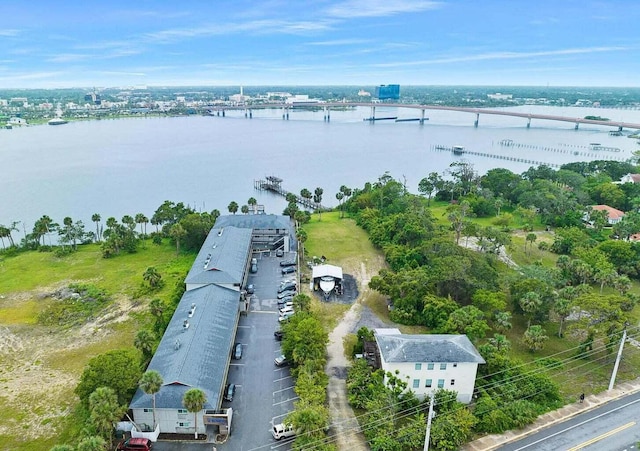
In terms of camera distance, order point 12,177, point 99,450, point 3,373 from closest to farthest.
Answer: point 99,450 → point 3,373 → point 12,177

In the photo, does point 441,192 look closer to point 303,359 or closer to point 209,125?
point 303,359

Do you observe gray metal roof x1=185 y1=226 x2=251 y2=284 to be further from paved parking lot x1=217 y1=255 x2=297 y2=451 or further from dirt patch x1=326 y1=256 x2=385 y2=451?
dirt patch x1=326 y1=256 x2=385 y2=451

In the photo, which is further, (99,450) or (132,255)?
(132,255)

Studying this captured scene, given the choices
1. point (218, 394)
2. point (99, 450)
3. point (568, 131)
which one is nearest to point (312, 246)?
Result: point (218, 394)

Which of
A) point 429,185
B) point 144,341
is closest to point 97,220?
point 144,341

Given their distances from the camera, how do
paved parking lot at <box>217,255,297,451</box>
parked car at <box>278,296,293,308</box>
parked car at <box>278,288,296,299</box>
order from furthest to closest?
parked car at <box>278,288,296,299</box> → parked car at <box>278,296,293,308</box> → paved parking lot at <box>217,255,297,451</box>

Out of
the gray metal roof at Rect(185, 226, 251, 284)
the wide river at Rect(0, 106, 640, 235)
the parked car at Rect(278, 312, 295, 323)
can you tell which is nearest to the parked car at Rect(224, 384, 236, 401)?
the parked car at Rect(278, 312, 295, 323)

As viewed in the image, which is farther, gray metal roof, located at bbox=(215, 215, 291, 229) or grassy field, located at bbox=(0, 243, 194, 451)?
gray metal roof, located at bbox=(215, 215, 291, 229)
